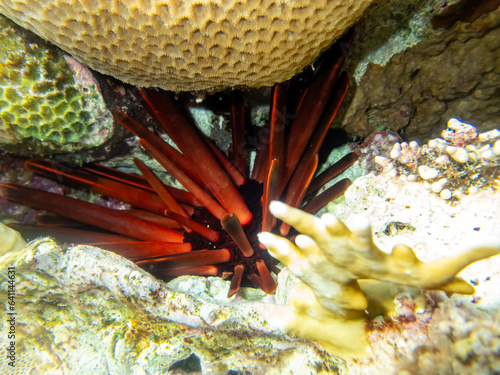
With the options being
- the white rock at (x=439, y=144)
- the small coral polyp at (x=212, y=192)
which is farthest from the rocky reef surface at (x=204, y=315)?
the small coral polyp at (x=212, y=192)

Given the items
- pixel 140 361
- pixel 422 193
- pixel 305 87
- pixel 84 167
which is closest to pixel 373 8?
pixel 305 87

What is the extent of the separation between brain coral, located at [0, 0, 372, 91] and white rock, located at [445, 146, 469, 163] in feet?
3.08

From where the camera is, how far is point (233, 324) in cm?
144

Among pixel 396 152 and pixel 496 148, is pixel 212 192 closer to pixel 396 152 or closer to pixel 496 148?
pixel 396 152

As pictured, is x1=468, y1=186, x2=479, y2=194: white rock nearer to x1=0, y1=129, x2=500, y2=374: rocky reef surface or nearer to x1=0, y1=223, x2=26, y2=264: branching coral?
x1=0, y1=129, x2=500, y2=374: rocky reef surface

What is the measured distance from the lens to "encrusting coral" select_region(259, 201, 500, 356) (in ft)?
2.97

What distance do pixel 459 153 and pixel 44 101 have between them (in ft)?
9.08

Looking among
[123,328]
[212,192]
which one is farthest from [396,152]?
[123,328]

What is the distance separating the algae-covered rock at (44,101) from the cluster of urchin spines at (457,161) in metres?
2.32

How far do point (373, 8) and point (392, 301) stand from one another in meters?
1.75

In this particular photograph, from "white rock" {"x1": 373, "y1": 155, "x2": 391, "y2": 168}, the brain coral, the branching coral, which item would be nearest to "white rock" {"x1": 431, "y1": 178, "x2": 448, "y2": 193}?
"white rock" {"x1": 373, "y1": 155, "x2": 391, "y2": 168}

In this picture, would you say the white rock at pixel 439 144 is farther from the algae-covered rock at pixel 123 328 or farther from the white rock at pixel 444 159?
the algae-covered rock at pixel 123 328

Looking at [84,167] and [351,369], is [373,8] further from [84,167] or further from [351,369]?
[84,167]

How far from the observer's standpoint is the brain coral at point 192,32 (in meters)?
1.33
